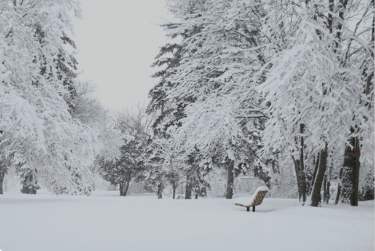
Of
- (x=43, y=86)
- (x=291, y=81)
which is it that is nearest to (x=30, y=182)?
(x=43, y=86)

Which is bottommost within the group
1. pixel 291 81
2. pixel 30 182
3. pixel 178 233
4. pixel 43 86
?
pixel 178 233

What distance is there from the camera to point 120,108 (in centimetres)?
4231

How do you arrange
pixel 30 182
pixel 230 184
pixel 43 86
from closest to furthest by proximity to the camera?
pixel 43 86, pixel 30 182, pixel 230 184

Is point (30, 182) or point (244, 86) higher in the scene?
point (244, 86)

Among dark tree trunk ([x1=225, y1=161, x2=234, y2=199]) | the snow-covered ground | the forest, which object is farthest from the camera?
dark tree trunk ([x1=225, y1=161, x2=234, y2=199])

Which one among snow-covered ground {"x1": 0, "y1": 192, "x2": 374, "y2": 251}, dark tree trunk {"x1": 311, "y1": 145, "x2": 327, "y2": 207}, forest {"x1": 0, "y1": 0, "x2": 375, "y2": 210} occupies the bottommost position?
snow-covered ground {"x1": 0, "y1": 192, "x2": 374, "y2": 251}

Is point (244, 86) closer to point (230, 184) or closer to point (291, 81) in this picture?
point (291, 81)

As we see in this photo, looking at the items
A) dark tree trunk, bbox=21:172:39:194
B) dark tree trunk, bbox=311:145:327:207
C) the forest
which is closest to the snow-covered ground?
dark tree trunk, bbox=311:145:327:207

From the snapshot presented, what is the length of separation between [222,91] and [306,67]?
4.45m

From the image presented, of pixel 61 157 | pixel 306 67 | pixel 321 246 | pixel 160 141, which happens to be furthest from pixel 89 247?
pixel 160 141

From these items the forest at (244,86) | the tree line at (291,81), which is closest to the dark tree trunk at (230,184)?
the tree line at (291,81)

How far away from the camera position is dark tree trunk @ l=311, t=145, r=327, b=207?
959 centimetres

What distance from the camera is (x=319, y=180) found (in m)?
9.66

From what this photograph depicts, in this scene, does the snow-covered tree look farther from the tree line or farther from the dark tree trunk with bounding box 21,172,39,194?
the tree line
